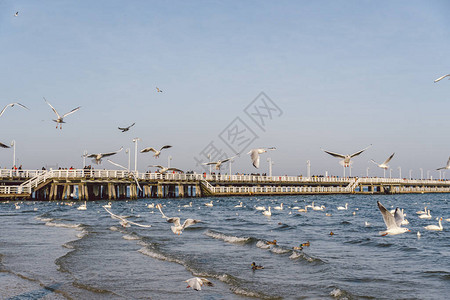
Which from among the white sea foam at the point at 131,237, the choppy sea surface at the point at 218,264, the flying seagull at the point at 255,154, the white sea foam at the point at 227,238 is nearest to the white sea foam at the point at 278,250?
the choppy sea surface at the point at 218,264

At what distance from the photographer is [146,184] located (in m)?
63.0

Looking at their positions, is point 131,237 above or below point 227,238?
above

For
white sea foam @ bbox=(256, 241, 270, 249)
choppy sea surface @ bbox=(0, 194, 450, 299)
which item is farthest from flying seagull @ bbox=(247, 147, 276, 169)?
white sea foam @ bbox=(256, 241, 270, 249)

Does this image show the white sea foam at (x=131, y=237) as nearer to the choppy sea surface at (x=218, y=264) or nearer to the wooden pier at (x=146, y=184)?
the choppy sea surface at (x=218, y=264)

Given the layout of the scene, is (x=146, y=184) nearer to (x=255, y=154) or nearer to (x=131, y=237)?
(x=131, y=237)

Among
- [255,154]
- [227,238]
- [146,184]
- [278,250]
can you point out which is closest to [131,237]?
[227,238]

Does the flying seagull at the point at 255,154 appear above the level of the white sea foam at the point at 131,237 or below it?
above

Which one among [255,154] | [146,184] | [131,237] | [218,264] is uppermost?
[255,154]

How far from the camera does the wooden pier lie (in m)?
52.5

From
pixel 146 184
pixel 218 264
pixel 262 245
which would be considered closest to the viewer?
pixel 218 264

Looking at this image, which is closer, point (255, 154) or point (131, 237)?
point (255, 154)

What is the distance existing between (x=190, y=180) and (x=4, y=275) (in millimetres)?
53866

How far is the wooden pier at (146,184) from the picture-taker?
52.5m

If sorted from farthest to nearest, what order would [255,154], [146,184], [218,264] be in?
1. [146,184]
2. [255,154]
3. [218,264]
